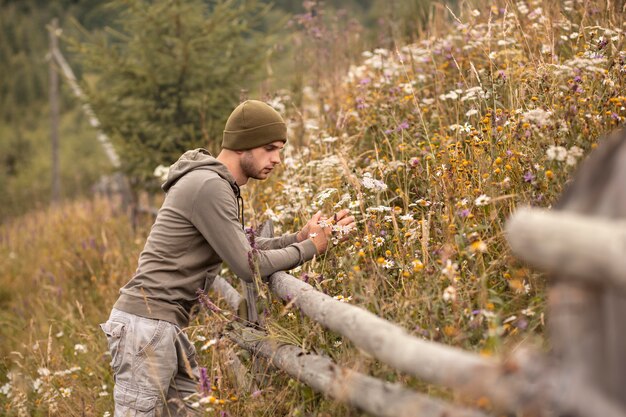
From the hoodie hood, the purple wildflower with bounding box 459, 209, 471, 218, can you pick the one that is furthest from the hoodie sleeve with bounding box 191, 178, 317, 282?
the purple wildflower with bounding box 459, 209, 471, 218

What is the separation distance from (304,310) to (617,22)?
12.2 ft

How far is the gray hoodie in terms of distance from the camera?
3652mm

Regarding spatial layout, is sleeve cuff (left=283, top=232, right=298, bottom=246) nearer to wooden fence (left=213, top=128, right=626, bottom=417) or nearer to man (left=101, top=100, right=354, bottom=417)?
man (left=101, top=100, right=354, bottom=417)

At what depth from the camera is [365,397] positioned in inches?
106

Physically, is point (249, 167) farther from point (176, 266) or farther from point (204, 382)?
point (204, 382)

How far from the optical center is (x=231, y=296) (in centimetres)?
503

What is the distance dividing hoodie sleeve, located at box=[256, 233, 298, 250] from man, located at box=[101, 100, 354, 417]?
12.1 inches

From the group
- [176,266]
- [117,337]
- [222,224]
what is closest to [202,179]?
[222,224]

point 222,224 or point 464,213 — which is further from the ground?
point 222,224

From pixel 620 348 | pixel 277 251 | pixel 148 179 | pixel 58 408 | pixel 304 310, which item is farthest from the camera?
pixel 148 179

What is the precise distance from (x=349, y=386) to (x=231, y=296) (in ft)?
7.66

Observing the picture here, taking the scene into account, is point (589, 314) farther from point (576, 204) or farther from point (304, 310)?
point (304, 310)

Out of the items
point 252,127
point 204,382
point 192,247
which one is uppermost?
point 252,127

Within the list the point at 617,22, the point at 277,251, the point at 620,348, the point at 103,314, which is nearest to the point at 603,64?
the point at 617,22
